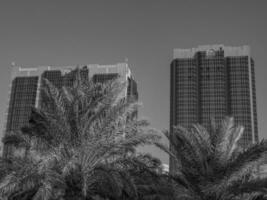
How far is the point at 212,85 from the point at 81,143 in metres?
145

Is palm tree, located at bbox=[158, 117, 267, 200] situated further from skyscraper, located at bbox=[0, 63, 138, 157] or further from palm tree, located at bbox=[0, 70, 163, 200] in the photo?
skyscraper, located at bbox=[0, 63, 138, 157]

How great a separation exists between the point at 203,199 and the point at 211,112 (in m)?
136

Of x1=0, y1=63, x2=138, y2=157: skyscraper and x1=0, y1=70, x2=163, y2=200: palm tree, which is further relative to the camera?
x1=0, y1=63, x2=138, y2=157: skyscraper

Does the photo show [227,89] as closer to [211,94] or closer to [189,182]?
[211,94]

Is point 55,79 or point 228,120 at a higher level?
point 55,79

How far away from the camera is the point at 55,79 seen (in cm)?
16738

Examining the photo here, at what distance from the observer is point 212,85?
528ft

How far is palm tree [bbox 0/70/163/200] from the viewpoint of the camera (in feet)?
62.1

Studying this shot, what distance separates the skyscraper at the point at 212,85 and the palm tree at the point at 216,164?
5174 inches

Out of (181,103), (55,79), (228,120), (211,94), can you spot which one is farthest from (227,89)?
(228,120)

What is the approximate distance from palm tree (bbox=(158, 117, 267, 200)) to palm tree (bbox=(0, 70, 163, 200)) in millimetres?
2480

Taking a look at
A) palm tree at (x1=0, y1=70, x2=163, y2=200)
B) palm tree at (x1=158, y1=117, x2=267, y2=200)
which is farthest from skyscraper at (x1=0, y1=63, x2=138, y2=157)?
palm tree at (x1=0, y1=70, x2=163, y2=200)

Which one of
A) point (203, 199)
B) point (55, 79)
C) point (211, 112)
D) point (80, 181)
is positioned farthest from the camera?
point (55, 79)

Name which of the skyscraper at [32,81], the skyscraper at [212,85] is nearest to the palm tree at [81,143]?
the skyscraper at [212,85]
